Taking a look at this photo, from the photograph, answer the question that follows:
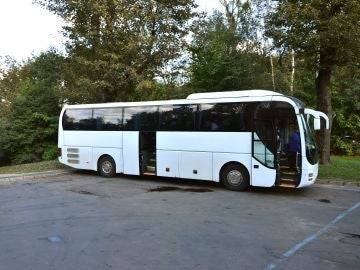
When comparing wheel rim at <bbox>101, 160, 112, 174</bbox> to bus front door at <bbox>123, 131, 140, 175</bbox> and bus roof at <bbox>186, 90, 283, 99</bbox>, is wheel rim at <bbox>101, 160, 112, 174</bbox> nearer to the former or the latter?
bus front door at <bbox>123, 131, 140, 175</bbox>

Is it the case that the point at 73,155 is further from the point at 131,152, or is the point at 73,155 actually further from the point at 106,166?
the point at 131,152

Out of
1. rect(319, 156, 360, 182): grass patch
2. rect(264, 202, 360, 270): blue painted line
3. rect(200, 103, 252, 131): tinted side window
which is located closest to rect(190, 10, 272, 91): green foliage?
rect(319, 156, 360, 182): grass patch

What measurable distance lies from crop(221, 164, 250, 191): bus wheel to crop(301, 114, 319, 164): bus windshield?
194 cm

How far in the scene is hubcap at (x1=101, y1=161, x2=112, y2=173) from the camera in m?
15.8

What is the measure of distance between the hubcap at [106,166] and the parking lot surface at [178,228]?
2.82 meters

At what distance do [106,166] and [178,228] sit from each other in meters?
8.61

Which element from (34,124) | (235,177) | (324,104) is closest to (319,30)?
(324,104)

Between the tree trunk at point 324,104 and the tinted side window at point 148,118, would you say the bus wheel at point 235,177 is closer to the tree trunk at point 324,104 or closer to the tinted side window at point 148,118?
the tinted side window at point 148,118

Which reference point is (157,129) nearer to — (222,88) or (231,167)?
(231,167)

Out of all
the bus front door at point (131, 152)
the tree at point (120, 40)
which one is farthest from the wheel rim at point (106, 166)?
the tree at point (120, 40)

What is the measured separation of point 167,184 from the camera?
1398 centimetres

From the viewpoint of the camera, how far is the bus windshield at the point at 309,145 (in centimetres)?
1161

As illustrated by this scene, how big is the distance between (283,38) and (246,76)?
659 centimetres

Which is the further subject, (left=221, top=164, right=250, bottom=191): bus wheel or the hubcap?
the hubcap
